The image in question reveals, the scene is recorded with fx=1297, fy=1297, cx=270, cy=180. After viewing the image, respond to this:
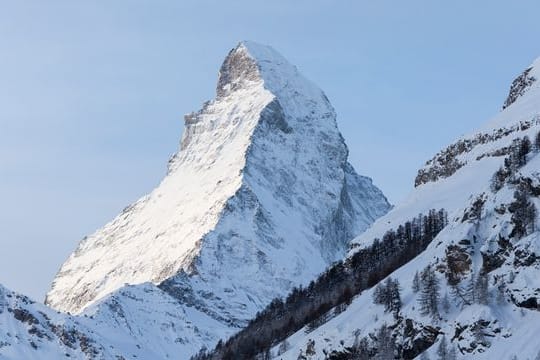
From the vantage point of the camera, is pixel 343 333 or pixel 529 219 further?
pixel 343 333

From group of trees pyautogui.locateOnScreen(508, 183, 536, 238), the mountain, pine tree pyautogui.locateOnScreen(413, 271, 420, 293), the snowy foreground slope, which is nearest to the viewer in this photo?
the snowy foreground slope

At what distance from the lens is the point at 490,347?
400 feet

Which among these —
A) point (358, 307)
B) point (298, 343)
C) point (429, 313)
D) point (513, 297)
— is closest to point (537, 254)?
point (513, 297)

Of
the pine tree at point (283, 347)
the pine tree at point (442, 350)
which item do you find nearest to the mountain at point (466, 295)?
the pine tree at point (442, 350)

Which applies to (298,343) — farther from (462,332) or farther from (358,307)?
(462,332)

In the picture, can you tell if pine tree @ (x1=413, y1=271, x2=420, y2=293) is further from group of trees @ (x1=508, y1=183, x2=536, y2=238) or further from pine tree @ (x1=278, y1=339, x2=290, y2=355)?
pine tree @ (x1=278, y1=339, x2=290, y2=355)

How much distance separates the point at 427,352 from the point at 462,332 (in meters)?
4.19

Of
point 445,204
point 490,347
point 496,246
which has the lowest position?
point 490,347

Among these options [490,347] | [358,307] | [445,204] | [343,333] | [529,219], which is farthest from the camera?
[445,204]

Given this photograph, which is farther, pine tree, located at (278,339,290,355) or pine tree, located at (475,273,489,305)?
pine tree, located at (278,339,290,355)

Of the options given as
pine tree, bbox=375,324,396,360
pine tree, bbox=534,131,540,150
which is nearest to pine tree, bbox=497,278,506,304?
pine tree, bbox=375,324,396,360

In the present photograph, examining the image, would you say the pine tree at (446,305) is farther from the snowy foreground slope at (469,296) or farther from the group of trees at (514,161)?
the group of trees at (514,161)

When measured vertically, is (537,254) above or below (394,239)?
below

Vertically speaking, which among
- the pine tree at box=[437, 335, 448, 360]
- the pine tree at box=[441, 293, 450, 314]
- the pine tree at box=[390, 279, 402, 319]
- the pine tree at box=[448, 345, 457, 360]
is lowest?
the pine tree at box=[448, 345, 457, 360]
